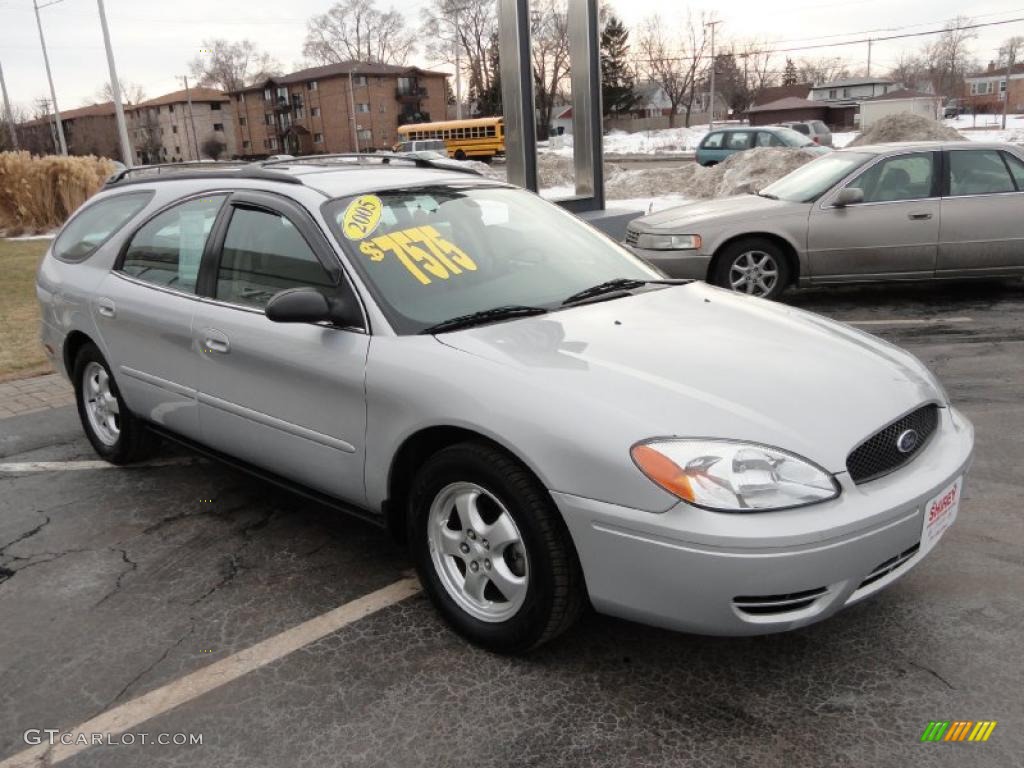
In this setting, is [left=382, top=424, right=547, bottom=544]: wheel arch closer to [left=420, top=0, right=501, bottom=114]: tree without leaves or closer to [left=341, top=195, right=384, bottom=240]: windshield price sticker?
[left=341, top=195, right=384, bottom=240]: windshield price sticker

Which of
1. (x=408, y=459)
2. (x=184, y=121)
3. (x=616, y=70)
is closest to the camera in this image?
(x=408, y=459)

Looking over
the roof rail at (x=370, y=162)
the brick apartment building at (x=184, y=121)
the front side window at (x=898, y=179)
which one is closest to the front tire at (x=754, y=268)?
the front side window at (x=898, y=179)

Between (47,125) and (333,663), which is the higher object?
(47,125)

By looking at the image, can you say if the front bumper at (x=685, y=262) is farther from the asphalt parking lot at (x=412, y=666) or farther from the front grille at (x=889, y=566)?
the front grille at (x=889, y=566)

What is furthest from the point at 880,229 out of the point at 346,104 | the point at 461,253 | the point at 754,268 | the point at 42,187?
the point at 346,104

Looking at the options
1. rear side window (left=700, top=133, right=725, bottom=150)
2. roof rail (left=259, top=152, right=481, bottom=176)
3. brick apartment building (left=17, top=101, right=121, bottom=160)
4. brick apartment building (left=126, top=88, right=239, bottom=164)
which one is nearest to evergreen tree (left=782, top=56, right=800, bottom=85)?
brick apartment building (left=126, top=88, right=239, bottom=164)

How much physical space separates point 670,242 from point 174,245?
5.20m

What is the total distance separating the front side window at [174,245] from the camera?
393 cm

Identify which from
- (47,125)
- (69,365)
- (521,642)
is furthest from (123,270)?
(47,125)

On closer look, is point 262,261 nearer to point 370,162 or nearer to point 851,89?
point 370,162

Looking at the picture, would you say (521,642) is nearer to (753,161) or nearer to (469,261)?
(469,261)

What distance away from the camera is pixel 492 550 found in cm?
276

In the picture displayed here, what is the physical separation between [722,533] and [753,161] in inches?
774

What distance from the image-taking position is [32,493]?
14.9 feet
